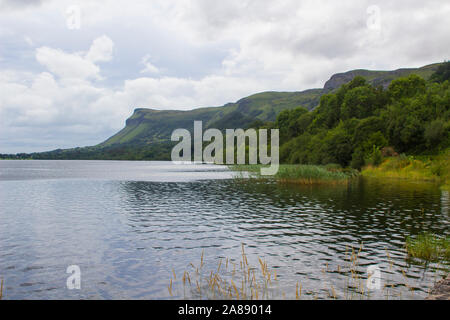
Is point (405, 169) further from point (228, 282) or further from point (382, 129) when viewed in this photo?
point (228, 282)

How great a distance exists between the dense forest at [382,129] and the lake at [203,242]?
56.5 m

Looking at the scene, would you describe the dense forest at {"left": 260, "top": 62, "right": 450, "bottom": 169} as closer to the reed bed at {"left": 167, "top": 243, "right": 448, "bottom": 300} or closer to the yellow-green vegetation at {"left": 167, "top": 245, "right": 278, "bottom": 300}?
the reed bed at {"left": 167, "top": 243, "right": 448, "bottom": 300}

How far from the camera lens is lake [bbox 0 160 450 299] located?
15.3 meters

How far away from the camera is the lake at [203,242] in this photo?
15.3 m

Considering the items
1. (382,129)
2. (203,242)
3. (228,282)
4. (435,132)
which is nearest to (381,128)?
(382,129)

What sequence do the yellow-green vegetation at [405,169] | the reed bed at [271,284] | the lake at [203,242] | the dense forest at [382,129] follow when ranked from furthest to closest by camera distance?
the dense forest at [382,129] < the yellow-green vegetation at [405,169] < the lake at [203,242] < the reed bed at [271,284]

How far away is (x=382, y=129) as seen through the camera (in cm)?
10538

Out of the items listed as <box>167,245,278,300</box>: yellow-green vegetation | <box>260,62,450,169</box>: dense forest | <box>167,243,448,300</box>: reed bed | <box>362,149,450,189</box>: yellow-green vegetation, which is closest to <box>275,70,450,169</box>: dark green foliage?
<box>260,62,450,169</box>: dense forest

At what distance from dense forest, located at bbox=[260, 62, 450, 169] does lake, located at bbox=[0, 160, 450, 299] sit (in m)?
56.5

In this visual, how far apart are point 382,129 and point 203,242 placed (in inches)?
3750

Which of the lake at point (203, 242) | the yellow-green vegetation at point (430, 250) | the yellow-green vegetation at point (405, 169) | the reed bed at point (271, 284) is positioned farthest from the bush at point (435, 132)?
the reed bed at point (271, 284)

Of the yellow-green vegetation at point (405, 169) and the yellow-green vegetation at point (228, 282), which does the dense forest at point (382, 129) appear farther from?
the yellow-green vegetation at point (228, 282)

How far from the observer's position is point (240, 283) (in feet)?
51.3
